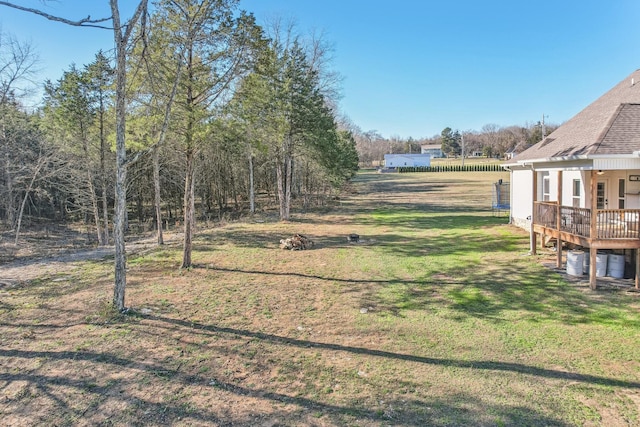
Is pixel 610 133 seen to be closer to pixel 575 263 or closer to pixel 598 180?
pixel 598 180

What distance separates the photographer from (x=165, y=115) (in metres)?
7.75

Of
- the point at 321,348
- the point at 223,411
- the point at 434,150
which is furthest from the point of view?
the point at 434,150

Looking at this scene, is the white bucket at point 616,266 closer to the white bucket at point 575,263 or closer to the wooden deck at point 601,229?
the white bucket at point 575,263

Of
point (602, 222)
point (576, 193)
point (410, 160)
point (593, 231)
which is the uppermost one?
point (410, 160)

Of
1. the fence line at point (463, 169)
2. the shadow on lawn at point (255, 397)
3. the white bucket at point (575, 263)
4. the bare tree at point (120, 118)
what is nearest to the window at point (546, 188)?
the white bucket at point (575, 263)

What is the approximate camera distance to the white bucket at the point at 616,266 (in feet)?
30.1

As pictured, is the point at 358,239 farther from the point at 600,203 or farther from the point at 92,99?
the point at 92,99

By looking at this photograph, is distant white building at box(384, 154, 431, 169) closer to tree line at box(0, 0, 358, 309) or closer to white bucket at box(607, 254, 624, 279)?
tree line at box(0, 0, 358, 309)

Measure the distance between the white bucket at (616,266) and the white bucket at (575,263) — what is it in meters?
0.67

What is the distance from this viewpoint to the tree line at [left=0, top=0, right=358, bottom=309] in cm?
884

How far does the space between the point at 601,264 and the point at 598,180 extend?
11.3 feet

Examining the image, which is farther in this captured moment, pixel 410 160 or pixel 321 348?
pixel 410 160

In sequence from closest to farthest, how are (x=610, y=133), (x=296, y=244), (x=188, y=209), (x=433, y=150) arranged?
(x=610, y=133) → (x=188, y=209) → (x=296, y=244) → (x=433, y=150)

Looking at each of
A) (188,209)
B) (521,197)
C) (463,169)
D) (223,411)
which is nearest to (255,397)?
(223,411)
